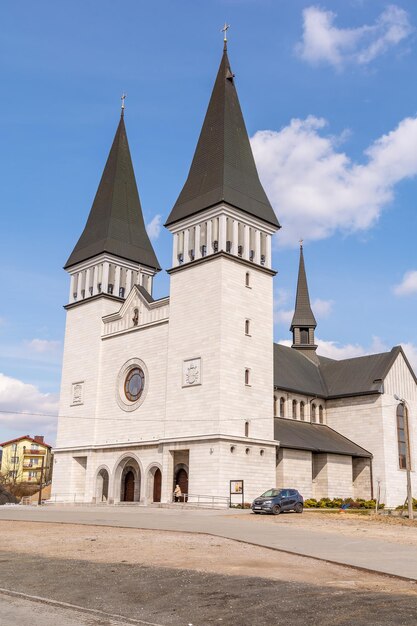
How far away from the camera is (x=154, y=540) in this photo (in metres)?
19.4

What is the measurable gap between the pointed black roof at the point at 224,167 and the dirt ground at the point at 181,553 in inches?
1093

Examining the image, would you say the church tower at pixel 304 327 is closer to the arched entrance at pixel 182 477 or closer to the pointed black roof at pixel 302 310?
the pointed black roof at pixel 302 310

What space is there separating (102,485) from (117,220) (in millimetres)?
21107

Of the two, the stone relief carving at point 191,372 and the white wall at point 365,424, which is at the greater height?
the stone relief carving at point 191,372

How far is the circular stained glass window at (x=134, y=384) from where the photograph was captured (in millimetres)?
48094

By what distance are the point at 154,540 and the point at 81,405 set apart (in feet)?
110

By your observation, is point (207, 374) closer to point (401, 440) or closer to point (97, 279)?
point (97, 279)

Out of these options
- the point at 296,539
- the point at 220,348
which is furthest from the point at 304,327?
the point at 296,539

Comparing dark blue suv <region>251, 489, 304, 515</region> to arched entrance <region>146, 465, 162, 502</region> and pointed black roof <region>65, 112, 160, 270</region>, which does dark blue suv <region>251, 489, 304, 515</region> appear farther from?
pointed black roof <region>65, 112, 160, 270</region>

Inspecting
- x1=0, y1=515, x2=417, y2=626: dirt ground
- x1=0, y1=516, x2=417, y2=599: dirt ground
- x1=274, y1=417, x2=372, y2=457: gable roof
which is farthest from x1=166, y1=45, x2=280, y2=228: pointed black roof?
x1=0, y1=515, x2=417, y2=626: dirt ground

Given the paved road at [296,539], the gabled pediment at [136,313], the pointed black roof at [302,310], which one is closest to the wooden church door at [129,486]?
the gabled pediment at [136,313]

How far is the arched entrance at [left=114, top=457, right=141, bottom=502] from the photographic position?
47594mm

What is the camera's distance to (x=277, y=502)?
32.7m

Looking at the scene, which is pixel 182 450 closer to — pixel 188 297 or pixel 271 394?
pixel 271 394
